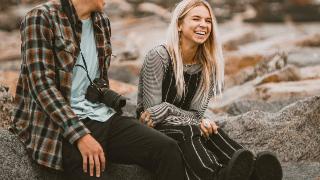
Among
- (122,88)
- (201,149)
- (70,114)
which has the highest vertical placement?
(70,114)

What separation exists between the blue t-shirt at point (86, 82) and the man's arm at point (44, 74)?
19 centimetres

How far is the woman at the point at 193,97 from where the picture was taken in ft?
11.7

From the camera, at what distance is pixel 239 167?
137 inches

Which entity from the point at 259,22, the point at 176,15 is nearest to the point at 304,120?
the point at 176,15

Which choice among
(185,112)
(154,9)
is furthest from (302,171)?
(154,9)

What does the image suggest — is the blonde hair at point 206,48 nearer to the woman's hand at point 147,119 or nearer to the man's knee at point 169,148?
the woman's hand at point 147,119

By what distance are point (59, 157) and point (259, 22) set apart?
1642 centimetres

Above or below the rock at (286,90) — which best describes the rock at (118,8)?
below

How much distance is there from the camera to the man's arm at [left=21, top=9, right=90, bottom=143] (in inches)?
131

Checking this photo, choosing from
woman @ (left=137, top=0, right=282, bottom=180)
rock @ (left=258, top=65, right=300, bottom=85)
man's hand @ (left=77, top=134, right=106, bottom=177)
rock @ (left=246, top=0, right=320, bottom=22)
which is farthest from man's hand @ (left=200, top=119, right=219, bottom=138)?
rock @ (left=246, top=0, right=320, bottom=22)

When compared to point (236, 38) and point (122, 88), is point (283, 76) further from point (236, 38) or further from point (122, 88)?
point (236, 38)

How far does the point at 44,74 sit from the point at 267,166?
4.34ft

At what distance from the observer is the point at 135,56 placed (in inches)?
486

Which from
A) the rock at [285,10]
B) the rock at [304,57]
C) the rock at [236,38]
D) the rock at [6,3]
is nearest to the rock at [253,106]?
the rock at [304,57]
